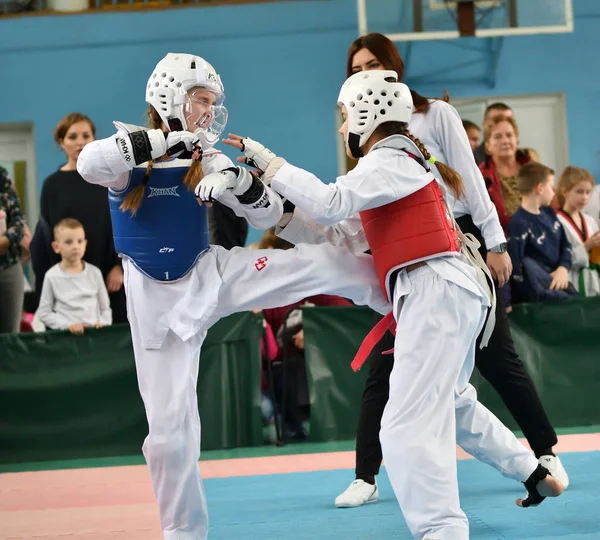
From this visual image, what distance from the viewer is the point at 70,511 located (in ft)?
15.1

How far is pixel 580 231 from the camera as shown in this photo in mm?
6887

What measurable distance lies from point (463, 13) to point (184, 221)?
732 centimetres

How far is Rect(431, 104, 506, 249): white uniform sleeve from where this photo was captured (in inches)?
157

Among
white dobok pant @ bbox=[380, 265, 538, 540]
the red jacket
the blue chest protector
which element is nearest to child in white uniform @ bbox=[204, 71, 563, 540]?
white dobok pant @ bbox=[380, 265, 538, 540]

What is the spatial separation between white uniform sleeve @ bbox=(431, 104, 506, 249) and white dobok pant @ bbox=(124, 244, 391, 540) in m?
0.78

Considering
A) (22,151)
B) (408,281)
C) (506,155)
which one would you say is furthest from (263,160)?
Result: (22,151)

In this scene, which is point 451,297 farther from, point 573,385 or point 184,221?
point 573,385

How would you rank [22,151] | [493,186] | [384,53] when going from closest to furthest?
[384,53]
[493,186]
[22,151]

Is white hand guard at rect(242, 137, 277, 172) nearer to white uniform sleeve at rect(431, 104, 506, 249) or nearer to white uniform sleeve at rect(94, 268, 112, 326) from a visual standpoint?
white uniform sleeve at rect(431, 104, 506, 249)

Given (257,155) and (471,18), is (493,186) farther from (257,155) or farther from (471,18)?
(471,18)

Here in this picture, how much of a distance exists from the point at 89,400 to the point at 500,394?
10.4ft

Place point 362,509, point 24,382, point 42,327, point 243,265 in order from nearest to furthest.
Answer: point 243,265 < point 362,509 < point 24,382 < point 42,327

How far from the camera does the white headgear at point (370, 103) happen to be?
326cm

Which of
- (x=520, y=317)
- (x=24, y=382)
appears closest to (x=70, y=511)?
(x=24, y=382)
